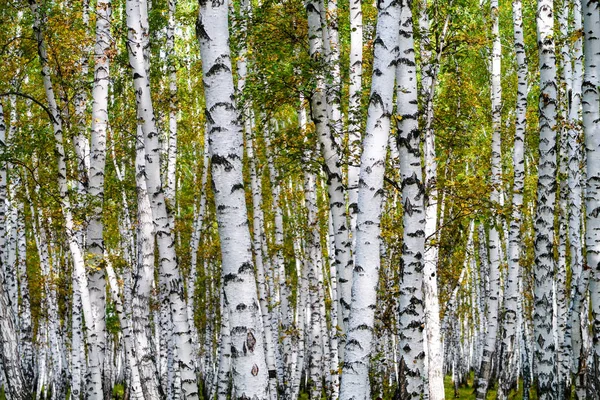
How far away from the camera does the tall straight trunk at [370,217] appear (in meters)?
5.28

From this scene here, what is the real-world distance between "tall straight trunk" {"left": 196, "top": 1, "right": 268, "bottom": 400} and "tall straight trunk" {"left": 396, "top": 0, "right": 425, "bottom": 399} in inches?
127

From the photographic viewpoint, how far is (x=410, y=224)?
307 inches

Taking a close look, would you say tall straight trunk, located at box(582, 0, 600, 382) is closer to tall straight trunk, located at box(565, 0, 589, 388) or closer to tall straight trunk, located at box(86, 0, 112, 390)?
tall straight trunk, located at box(565, 0, 589, 388)

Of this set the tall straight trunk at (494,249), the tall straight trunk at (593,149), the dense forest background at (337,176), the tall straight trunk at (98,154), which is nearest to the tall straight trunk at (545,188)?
the dense forest background at (337,176)

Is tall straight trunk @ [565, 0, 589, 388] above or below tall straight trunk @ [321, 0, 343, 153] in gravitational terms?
below

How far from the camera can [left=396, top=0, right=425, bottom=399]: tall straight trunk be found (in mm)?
7617

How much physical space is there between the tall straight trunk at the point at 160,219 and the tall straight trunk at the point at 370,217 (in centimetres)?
393

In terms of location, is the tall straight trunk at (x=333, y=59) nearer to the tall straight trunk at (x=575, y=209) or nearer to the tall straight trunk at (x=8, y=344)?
the tall straight trunk at (x=575, y=209)

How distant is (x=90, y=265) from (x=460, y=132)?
26.1 ft

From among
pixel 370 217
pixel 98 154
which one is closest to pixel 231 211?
pixel 370 217

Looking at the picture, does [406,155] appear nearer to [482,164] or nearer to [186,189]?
[482,164]

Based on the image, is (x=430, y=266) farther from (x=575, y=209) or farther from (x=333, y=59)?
(x=333, y=59)

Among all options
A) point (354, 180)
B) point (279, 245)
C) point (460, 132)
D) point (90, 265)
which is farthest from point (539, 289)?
point (279, 245)

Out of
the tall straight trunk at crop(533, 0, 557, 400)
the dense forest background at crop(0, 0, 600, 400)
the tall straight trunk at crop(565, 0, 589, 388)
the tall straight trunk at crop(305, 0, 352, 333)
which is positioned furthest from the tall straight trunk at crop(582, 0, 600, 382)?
the tall straight trunk at crop(305, 0, 352, 333)
